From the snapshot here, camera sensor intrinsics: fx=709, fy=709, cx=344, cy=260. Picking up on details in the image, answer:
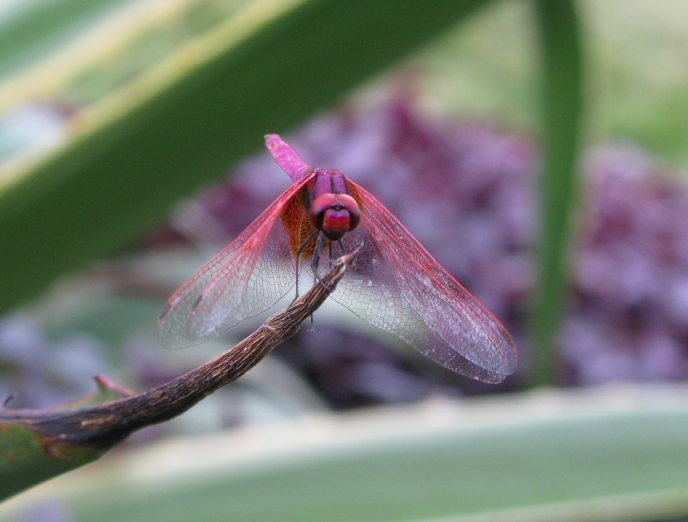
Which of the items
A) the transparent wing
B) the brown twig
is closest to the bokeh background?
the transparent wing

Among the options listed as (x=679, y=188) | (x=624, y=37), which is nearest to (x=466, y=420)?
(x=679, y=188)

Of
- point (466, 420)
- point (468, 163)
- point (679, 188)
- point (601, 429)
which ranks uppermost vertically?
point (468, 163)

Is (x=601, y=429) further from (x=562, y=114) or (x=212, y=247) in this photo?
(x=212, y=247)

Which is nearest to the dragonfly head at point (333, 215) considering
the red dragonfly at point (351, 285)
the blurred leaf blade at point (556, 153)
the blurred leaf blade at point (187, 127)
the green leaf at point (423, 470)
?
the red dragonfly at point (351, 285)

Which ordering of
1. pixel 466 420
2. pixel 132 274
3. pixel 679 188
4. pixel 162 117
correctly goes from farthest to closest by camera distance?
1. pixel 679 188
2. pixel 132 274
3. pixel 466 420
4. pixel 162 117

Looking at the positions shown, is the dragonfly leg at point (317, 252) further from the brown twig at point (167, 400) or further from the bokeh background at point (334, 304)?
the bokeh background at point (334, 304)

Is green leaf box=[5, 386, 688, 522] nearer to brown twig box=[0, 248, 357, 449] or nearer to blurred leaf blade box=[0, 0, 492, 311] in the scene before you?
blurred leaf blade box=[0, 0, 492, 311]
